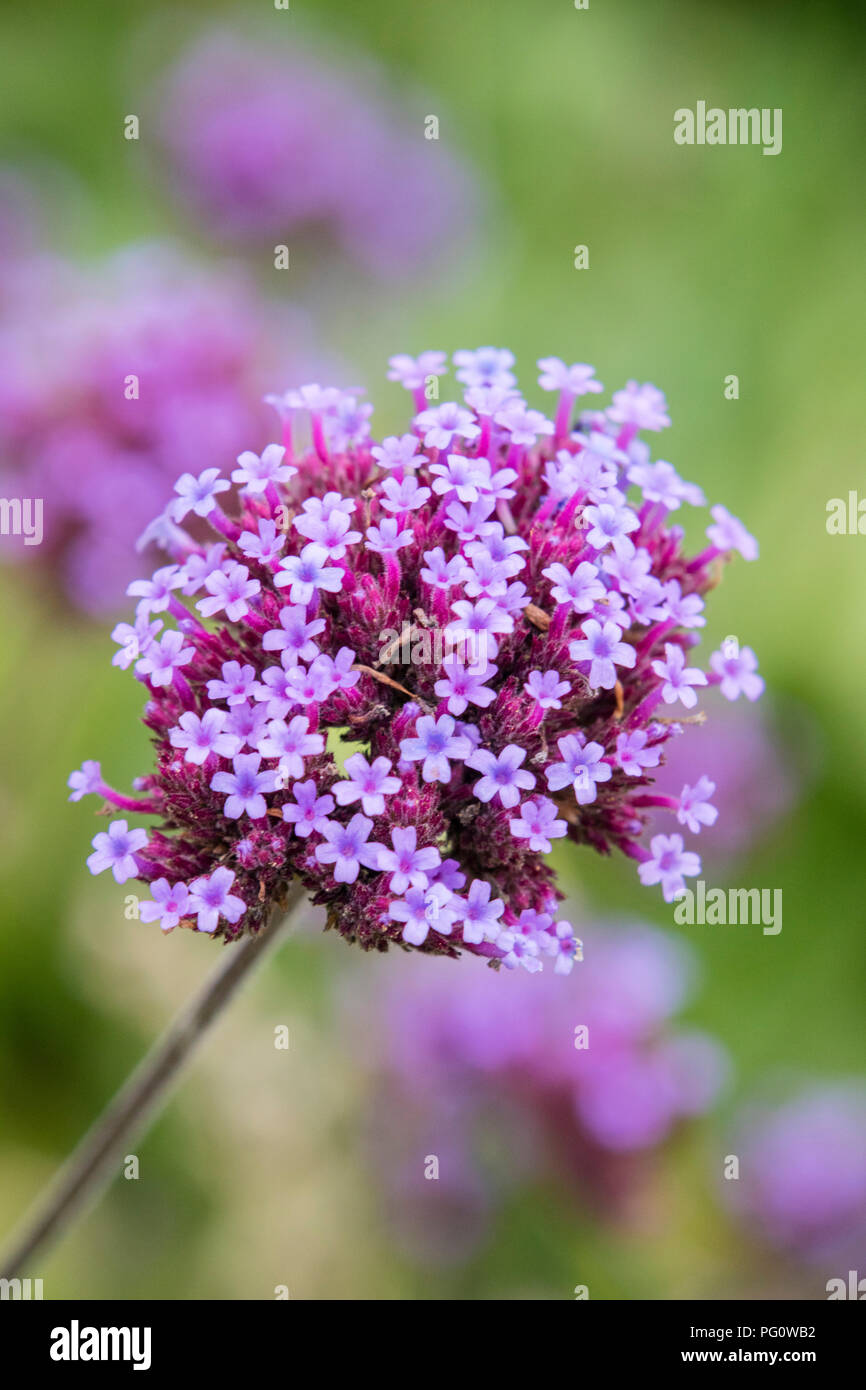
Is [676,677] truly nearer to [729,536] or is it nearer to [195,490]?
[729,536]

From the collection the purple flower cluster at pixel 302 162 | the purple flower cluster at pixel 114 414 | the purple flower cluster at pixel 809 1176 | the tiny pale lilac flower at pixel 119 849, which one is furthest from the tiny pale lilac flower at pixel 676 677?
the purple flower cluster at pixel 302 162

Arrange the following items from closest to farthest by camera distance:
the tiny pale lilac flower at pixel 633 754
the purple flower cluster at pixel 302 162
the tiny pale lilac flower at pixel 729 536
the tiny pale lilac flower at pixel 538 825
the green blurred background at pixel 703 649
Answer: the tiny pale lilac flower at pixel 538 825, the tiny pale lilac flower at pixel 633 754, the tiny pale lilac flower at pixel 729 536, the green blurred background at pixel 703 649, the purple flower cluster at pixel 302 162

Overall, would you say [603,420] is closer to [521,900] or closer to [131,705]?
[521,900]

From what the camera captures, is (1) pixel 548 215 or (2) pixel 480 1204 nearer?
(2) pixel 480 1204

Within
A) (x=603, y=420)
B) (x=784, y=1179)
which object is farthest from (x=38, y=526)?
(x=784, y=1179)

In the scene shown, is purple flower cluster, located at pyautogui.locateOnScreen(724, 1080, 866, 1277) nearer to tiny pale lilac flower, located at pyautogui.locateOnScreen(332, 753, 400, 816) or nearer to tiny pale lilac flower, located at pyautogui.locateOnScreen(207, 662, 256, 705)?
tiny pale lilac flower, located at pyautogui.locateOnScreen(332, 753, 400, 816)

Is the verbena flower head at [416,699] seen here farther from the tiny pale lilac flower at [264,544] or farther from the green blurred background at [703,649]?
the green blurred background at [703,649]

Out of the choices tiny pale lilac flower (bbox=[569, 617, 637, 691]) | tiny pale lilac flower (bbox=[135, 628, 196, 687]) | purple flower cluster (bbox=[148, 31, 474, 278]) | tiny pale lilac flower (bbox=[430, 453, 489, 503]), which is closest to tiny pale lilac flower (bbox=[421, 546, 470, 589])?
tiny pale lilac flower (bbox=[430, 453, 489, 503])
